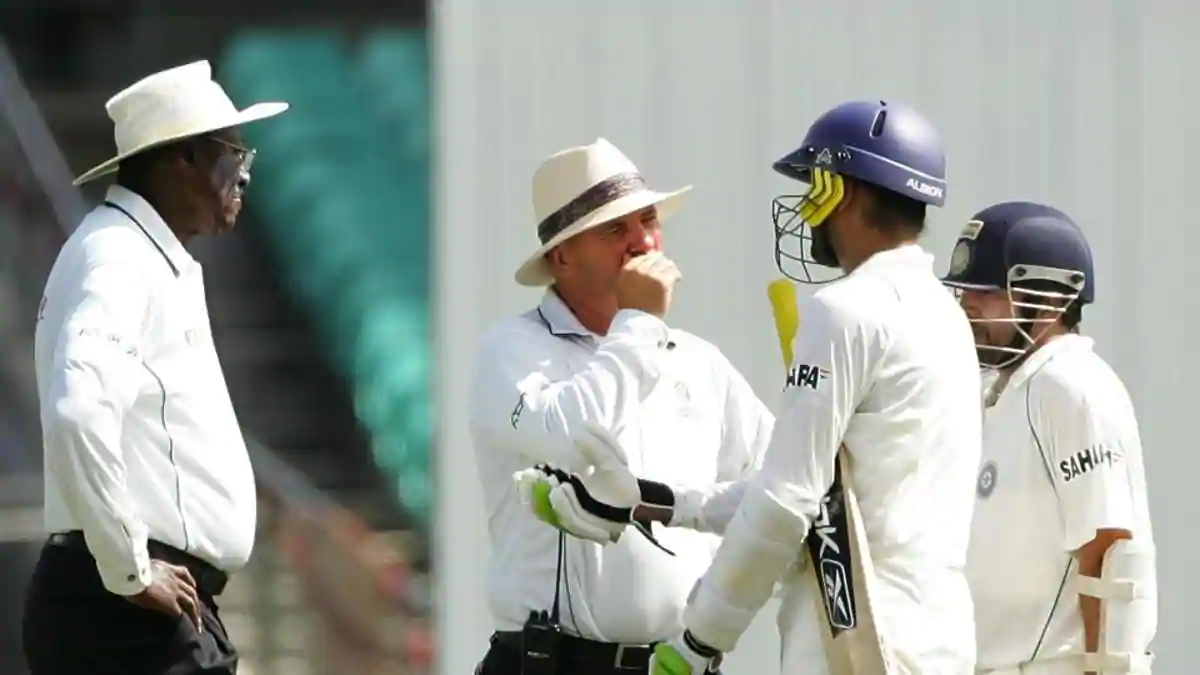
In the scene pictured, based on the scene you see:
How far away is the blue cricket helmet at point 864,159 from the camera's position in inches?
122

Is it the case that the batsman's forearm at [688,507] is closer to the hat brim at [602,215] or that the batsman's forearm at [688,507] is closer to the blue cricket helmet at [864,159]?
the blue cricket helmet at [864,159]

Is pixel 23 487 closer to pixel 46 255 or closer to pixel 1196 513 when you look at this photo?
pixel 46 255

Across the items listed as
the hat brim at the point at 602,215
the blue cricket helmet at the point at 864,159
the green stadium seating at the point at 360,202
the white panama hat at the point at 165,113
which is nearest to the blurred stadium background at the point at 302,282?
the green stadium seating at the point at 360,202

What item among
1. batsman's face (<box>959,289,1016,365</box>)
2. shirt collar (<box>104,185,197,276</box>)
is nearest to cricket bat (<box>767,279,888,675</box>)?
batsman's face (<box>959,289,1016,365</box>)

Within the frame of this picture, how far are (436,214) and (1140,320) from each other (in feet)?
5.30

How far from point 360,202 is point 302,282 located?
0.30 meters

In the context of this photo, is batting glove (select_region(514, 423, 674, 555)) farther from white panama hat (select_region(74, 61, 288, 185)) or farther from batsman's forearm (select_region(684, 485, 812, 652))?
white panama hat (select_region(74, 61, 288, 185))

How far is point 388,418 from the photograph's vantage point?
5.56m

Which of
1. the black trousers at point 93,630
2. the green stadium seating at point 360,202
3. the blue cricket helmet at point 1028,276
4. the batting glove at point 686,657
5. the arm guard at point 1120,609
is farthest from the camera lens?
the green stadium seating at point 360,202

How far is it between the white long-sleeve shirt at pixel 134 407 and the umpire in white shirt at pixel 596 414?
0.45m

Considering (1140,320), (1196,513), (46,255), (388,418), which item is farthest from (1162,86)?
(46,255)

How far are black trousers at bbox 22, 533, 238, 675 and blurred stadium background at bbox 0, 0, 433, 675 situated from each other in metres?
1.87

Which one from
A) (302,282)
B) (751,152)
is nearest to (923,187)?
(751,152)

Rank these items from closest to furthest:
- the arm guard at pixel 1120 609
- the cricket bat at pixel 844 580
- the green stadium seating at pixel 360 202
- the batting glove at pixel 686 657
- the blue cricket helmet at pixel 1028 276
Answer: the cricket bat at pixel 844 580 → the batting glove at pixel 686 657 → the arm guard at pixel 1120 609 → the blue cricket helmet at pixel 1028 276 → the green stadium seating at pixel 360 202
